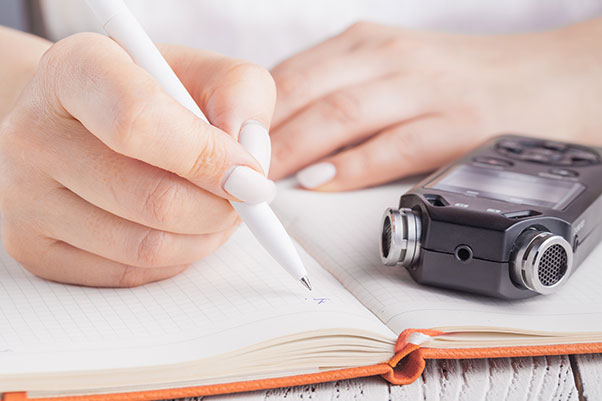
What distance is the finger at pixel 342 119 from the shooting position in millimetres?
833

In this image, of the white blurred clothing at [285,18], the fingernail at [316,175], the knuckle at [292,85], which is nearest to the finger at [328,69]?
the knuckle at [292,85]

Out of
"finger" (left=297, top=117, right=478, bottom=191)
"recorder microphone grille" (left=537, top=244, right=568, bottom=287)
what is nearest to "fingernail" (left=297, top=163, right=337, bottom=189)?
"finger" (left=297, top=117, right=478, bottom=191)

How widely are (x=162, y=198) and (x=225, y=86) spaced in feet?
0.38

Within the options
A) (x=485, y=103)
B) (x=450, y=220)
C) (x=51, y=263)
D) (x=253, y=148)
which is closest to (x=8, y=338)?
(x=51, y=263)

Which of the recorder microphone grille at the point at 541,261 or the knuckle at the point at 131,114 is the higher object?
the knuckle at the point at 131,114

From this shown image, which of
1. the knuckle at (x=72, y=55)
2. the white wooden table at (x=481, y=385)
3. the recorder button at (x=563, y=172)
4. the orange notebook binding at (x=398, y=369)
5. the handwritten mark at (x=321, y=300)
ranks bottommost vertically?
the white wooden table at (x=481, y=385)

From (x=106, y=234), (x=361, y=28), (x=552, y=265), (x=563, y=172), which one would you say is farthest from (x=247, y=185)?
(x=361, y=28)

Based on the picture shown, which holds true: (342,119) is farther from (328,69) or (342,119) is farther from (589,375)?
(589,375)

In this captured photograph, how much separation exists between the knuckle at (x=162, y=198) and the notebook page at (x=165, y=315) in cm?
7

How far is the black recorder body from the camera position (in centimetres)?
51

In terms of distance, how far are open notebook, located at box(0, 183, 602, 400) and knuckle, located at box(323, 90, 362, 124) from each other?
295 millimetres

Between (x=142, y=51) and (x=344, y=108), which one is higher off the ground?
(x=142, y=51)

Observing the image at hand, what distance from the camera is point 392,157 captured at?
82cm

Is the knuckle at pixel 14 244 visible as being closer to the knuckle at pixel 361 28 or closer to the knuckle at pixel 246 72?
the knuckle at pixel 246 72
